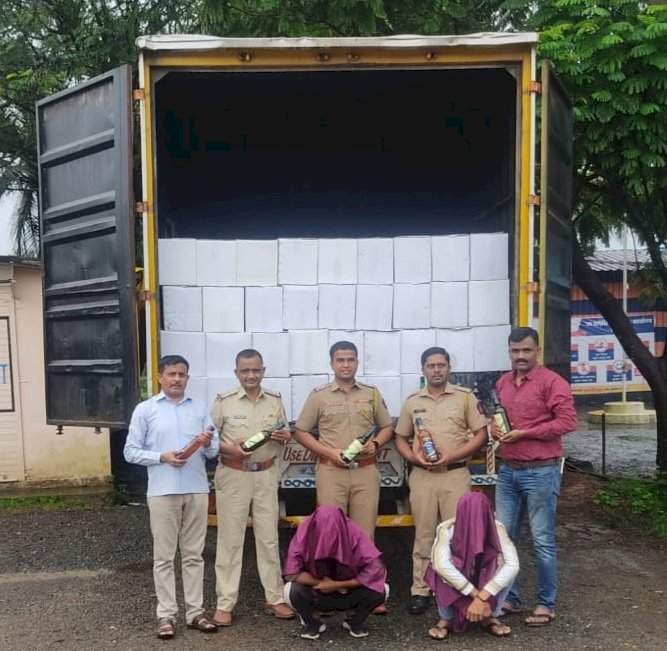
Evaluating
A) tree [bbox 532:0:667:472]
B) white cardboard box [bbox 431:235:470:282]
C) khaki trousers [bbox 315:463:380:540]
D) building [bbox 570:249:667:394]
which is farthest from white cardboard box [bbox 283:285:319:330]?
building [bbox 570:249:667:394]

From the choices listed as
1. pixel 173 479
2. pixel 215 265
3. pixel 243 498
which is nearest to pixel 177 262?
pixel 215 265

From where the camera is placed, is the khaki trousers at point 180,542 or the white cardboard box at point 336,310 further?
the white cardboard box at point 336,310

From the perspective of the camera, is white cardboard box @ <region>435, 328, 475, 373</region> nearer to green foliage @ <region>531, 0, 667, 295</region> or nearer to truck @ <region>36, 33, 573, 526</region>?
truck @ <region>36, 33, 573, 526</region>

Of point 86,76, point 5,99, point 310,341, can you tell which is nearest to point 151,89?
point 310,341

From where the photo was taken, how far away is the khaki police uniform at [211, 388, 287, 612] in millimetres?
4266

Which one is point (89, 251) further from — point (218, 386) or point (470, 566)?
point (470, 566)

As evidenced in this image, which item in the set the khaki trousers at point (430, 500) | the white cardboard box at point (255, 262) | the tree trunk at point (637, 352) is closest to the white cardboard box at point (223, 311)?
the white cardboard box at point (255, 262)

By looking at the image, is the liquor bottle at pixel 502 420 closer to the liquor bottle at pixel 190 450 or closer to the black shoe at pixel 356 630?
the black shoe at pixel 356 630

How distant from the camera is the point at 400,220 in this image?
7.43 m

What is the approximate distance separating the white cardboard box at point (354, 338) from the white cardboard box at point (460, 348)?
1.49 ft

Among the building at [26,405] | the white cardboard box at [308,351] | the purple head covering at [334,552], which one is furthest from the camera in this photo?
the building at [26,405]

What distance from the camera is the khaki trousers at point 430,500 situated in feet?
14.1

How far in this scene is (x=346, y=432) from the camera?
4.38 meters

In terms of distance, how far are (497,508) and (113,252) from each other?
2.49 m
